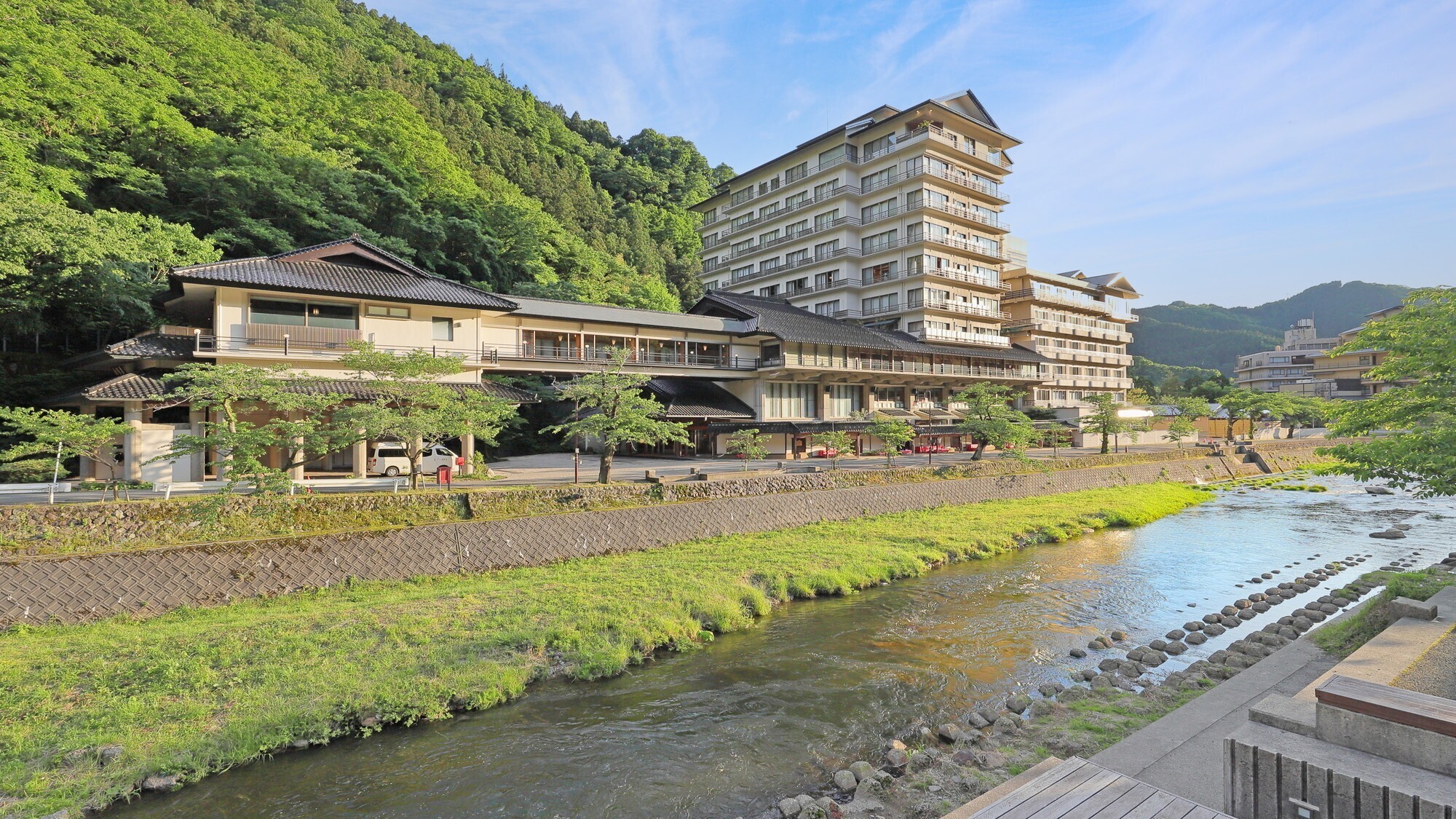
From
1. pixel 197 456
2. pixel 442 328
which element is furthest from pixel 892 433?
pixel 197 456

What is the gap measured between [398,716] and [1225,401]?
65.8 metres

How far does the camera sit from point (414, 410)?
17.3m

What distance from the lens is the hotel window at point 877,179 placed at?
154ft

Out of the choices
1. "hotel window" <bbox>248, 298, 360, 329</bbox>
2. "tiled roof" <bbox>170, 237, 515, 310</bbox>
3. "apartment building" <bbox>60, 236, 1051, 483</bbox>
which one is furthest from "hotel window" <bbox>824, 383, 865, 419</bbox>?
"hotel window" <bbox>248, 298, 360, 329</bbox>

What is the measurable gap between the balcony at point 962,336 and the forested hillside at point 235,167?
22.9 metres

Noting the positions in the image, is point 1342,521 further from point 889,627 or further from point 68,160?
point 68,160

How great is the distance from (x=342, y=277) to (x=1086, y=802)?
2798 cm

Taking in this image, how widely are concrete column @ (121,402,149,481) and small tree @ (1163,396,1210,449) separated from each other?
57705 mm

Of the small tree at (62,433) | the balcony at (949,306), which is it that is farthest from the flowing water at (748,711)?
the balcony at (949,306)

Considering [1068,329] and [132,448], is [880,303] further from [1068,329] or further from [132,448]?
[132,448]

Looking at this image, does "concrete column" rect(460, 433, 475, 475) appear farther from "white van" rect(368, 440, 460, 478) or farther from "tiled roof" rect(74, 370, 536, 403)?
"tiled roof" rect(74, 370, 536, 403)

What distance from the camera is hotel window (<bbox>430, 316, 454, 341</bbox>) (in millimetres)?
25969

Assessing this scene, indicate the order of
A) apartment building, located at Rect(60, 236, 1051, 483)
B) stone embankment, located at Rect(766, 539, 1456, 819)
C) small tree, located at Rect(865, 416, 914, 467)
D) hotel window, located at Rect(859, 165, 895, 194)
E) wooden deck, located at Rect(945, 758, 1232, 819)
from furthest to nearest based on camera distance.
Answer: hotel window, located at Rect(859, 165, 895, 194) < small tree, located at Rect(865, 416, 914, 467) < apartment building, located at Rect(60, 236, 1051, 483) < stone embankment, located at Rect(766, 539, 1456, 819) < wooden deck, located at Rect(945, 758, 1232, 819)

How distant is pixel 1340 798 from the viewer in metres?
4.00
